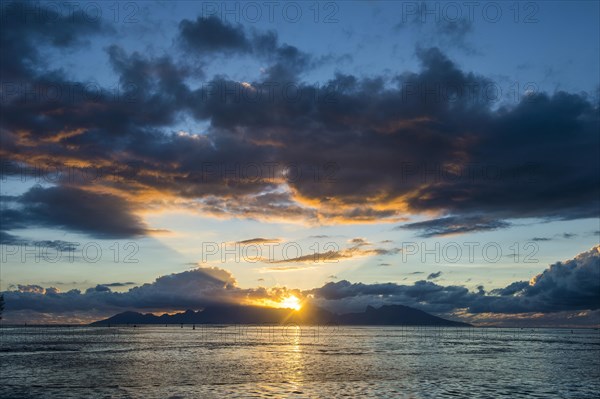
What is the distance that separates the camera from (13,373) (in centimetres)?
7381

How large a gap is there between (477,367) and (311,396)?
160 ft

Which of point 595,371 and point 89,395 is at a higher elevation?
point 89,395

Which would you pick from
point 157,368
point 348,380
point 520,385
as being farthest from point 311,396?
point 157,368

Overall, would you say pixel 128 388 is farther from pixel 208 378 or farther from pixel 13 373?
pixel 13 373

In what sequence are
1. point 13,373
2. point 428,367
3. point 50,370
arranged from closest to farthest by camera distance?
point 13,373, point 50,370, point 428,367

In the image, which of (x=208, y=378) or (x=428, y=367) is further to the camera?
(x=428, y=367)

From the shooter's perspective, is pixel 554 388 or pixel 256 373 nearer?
pixel 554 388

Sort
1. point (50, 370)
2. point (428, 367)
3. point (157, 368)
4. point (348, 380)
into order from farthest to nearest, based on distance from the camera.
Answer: point (428, 367) → point (157, 368) → point (50, 370) → point (348, 380)

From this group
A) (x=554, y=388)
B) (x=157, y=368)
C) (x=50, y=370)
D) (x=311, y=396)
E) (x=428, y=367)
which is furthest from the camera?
(x=428, y=367)

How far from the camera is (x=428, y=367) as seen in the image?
90.6m

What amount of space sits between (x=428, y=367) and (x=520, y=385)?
82.2 feet

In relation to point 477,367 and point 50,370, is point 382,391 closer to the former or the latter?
point 477,367

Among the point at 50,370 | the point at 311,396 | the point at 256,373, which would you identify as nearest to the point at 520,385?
the point at 311,396

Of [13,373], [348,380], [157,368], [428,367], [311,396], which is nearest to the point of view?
[311,396]
